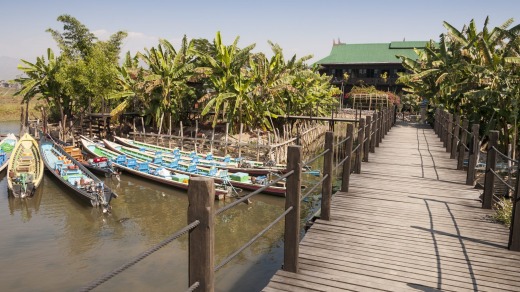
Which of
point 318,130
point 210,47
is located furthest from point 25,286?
point 318,130

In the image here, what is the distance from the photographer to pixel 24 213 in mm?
16031

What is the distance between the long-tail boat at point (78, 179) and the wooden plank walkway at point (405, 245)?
11.0m

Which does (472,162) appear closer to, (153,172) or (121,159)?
(153,172)

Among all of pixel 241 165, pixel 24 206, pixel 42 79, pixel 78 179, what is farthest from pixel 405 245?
pixel 42 79

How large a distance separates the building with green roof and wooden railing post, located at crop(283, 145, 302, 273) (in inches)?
A: 1660

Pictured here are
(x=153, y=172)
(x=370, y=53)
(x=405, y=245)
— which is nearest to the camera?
(x=405, y=245)

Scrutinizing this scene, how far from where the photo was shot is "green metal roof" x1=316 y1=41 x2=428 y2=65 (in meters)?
45.0

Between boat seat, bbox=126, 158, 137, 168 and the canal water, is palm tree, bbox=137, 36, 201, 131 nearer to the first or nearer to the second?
boat seat, bbox=126, 158, 137, 168

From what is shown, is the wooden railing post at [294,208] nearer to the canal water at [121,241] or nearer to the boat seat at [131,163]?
the canal water at [121,241]

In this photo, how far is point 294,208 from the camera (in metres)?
4.58

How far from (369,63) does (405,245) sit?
41.9m

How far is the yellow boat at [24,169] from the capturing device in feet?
57.7

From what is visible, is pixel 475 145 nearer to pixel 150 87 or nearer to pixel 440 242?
pixel 440 242

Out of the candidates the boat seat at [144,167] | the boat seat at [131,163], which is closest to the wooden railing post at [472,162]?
the boat seat at [144,167]
